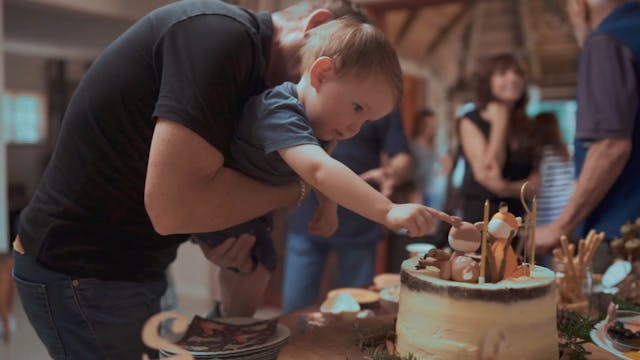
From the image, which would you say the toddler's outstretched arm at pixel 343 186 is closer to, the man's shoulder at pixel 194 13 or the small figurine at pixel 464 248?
the small figurine at pixel 464 248

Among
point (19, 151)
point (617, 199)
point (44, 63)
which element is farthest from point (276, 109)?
point (19, 151)

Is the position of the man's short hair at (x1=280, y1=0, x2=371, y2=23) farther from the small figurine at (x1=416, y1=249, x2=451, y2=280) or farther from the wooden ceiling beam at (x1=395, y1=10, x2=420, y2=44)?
the wooden ceiling beam at (x1=395, y1=10, x2=420, y2=44)

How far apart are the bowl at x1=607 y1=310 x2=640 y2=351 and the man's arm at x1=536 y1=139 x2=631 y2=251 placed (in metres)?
0.61

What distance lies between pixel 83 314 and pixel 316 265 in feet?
4.52

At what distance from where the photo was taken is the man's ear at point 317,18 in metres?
0.88

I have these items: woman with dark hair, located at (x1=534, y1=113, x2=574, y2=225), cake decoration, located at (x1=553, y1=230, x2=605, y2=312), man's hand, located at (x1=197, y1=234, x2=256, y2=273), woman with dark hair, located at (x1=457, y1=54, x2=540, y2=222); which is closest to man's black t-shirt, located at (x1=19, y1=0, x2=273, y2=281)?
man's hand, located at (x1=197, y1=234, x2=256, y2=273)

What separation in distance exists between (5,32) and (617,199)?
10.9 feet

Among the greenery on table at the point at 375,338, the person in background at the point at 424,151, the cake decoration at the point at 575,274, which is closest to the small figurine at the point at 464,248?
the greenery on table at the point at 375,338

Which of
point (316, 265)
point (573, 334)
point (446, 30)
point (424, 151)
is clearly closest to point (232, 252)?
point (573, 334)

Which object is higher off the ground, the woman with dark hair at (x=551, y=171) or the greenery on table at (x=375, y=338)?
the woman with dark hair at (x=551, y=171)

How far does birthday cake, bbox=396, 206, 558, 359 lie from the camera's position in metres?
0.73

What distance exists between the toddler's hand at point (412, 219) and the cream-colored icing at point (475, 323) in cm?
9

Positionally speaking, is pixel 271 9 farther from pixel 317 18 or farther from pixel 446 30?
pixel 446 30

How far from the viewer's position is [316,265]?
2.20 meters
